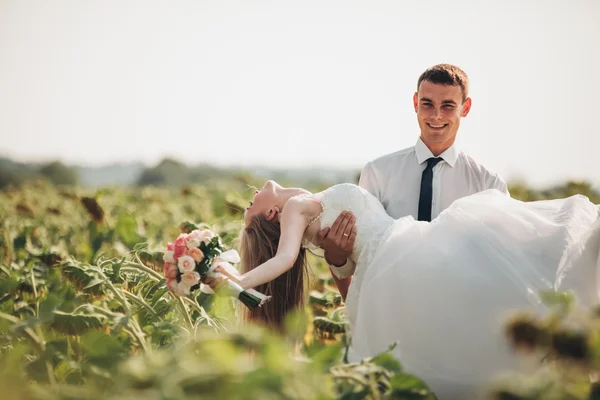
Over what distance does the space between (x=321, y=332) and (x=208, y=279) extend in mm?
640

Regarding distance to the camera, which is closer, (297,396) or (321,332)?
(297,396)

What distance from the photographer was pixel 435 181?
402 centimetres

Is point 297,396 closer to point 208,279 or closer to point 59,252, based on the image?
point 208,279

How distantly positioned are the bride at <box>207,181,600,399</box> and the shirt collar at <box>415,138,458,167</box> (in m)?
0.95

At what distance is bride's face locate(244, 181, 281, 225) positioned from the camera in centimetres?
348

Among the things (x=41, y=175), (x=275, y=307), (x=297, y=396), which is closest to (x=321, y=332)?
(x=275, y=307)

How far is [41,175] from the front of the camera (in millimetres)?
18812

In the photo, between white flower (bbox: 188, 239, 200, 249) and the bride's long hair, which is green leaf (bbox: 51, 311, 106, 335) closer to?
white flower (bbox: 188, 239, 200, 249)

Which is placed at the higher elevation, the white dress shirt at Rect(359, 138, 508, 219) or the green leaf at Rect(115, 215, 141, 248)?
the white dress shirt at Rect(359, 138, 508, 219)

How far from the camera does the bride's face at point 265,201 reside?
137 inches

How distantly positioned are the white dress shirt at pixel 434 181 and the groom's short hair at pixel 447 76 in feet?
1.22

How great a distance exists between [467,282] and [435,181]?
168 cm

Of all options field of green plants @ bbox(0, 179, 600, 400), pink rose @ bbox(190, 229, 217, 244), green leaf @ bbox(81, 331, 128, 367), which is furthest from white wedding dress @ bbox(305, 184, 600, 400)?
green leaf @ bbox(81, 331, 128, 367)

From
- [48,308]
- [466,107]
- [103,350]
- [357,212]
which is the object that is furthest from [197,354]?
[466,107]
